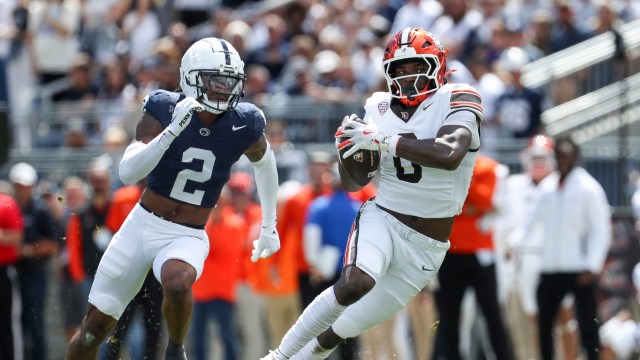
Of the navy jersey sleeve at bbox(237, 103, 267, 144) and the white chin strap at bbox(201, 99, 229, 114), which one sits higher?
the white chin strap at bbox(201, 99, 229, 114)

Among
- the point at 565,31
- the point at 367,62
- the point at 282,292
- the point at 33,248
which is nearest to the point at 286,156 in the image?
the point at 282,292

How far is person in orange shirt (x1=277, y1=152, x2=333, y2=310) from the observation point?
10.9 meters

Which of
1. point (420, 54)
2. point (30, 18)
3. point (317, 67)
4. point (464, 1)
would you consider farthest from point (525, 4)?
point (420, 54)

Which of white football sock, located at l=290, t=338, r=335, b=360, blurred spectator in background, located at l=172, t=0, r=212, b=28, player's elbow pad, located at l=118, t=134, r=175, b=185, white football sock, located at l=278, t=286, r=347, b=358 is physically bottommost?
white football sock, located at l=290, t=338, r=335, b=360

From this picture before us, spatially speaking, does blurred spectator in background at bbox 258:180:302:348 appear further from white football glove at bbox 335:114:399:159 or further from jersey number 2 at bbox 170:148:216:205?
white football glove at bbox 335:114:399:159

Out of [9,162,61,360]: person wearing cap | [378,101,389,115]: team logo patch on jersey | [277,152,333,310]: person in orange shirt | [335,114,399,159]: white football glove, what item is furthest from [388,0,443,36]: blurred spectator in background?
[335,114,399,159]: white football glove

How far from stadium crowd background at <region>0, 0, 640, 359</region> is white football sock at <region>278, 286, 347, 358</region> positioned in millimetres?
3890

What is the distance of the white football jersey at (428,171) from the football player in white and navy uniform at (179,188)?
31.5 inches

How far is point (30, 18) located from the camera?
15969 mm

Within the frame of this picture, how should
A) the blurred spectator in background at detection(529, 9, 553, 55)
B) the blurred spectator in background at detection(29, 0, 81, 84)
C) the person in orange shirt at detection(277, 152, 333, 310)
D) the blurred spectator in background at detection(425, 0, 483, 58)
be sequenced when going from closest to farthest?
the person in orange shirt at detection(277, 152, 333, 310) → the blurred spectator in background at detection(425, 0, 483, 58) → the blurred spectator in background at detection(529, 9, 553, 55) → the blurred spectator in background at detection(29, 0, 81, 84)

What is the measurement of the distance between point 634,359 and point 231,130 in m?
4.89

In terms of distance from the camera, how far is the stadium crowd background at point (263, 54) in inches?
491

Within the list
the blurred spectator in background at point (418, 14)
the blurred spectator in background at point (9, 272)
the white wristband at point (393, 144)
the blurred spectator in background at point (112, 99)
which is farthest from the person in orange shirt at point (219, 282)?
the white wristband at point (393, 144)

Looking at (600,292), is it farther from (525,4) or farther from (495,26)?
(525,4)
